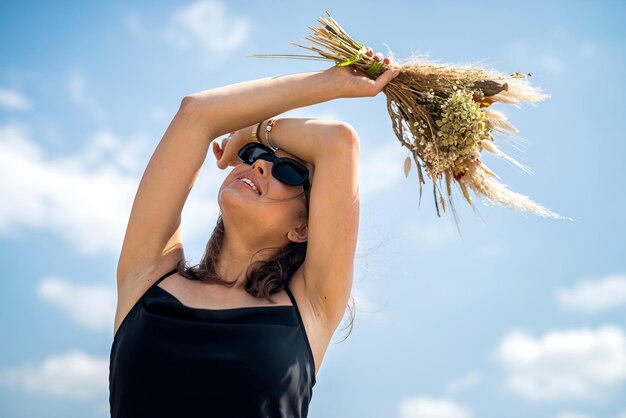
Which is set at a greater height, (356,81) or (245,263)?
(356,81)

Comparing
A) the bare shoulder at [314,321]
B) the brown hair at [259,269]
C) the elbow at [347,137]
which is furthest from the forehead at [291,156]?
the bare shoulder at [314,321]

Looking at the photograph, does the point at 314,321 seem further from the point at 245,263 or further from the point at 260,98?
the point at 260,98

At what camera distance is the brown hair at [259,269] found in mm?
3303

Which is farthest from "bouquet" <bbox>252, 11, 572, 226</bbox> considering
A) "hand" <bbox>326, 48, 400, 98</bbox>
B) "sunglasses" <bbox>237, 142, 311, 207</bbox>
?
"sunglasses" <bbox>237, 142, 311, 207</bbox>

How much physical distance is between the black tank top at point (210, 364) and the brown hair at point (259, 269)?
19 cm

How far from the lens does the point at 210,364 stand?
290 centimetres

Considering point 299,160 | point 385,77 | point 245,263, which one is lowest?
point 245,263

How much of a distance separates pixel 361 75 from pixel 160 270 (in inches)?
55.9

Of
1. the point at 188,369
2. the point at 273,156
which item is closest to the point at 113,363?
the point at 188,369

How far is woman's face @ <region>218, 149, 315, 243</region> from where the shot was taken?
3.38 m

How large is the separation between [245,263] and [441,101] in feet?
4.27

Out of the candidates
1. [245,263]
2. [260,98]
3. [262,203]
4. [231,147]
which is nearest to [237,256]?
[245,263]

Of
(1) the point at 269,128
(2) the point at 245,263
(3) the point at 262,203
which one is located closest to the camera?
(3) the point at 262,203

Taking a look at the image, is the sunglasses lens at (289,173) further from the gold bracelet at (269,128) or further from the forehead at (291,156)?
the gold bracelet at (269,128)
